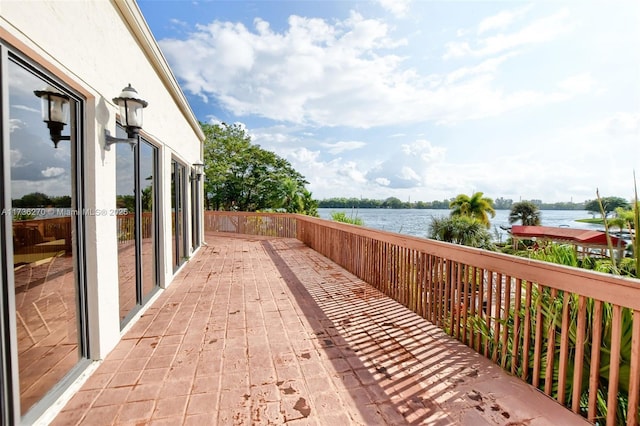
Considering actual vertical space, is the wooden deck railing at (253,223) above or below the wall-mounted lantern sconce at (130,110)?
below

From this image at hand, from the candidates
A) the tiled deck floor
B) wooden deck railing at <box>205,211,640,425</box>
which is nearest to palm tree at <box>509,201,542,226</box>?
wooden deck railing at <box>205,211,640,425</box>

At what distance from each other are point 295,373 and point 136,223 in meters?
2.35

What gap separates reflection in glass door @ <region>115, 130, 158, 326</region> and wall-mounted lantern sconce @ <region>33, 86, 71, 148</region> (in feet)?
2.52

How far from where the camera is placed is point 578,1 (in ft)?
12.1

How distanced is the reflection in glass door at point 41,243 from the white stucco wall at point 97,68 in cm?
10

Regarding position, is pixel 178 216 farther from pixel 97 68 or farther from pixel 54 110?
pixel 54 110

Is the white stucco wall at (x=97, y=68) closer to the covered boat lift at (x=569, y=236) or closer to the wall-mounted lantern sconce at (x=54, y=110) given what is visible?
the wall-mounted lantern sconce at (x=54, y=110)

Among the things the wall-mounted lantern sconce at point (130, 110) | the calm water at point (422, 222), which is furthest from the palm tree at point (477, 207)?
the wall-mounted lantern sconce at point (130, 110)

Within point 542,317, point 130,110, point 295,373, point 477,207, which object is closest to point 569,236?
point 477,207

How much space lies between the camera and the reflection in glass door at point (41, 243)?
1427mm

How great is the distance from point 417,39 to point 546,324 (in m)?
7.00

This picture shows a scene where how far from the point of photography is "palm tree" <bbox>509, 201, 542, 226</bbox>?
2750 centimetres

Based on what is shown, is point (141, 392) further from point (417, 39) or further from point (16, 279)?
point (417, 39)

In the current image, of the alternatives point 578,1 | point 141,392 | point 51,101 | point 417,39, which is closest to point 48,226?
point 51,101
